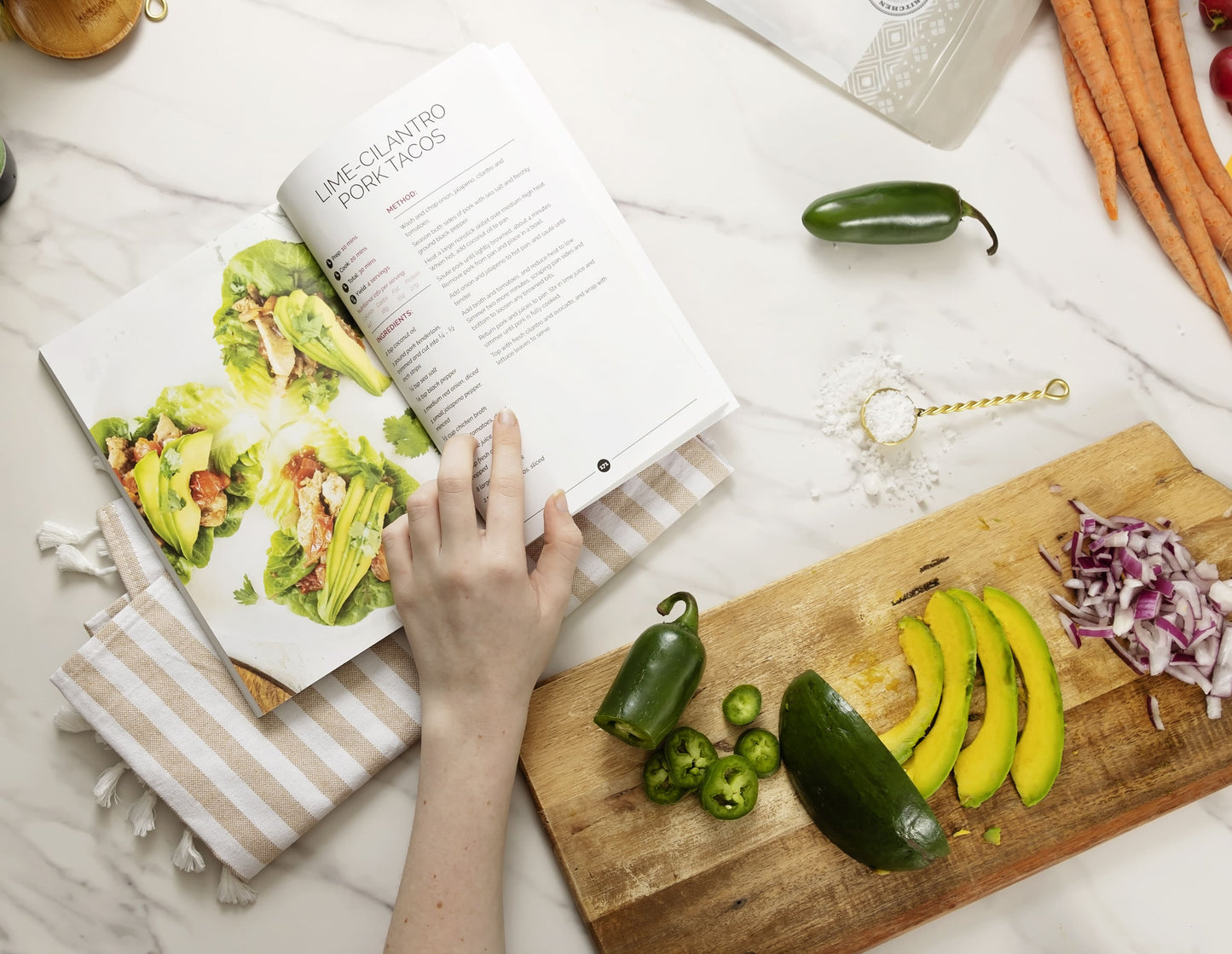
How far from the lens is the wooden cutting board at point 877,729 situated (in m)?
1.01

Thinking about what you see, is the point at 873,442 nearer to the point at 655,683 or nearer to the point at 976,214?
the point at 976,214

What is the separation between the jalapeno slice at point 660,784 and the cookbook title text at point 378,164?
29.3 inches

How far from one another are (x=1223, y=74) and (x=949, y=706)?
927 mm

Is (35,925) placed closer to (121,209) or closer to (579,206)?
(121,209)

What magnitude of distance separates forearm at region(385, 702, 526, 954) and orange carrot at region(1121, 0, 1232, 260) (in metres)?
1.14

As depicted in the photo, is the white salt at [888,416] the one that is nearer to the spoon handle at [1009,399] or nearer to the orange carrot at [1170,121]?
the spoon handle at [1009,399]

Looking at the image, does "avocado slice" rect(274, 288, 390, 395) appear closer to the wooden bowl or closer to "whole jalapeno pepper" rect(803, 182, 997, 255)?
the wooden bowl

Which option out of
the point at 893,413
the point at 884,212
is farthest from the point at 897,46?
the point at 893,413

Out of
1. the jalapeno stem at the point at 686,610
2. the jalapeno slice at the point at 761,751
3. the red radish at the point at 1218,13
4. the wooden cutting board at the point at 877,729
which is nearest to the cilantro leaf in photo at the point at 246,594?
the wooden cutting board at the point at 877,729

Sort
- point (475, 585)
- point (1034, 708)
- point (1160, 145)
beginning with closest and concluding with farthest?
point (475, 585) → point (1034, 708) → point (1160, 145)

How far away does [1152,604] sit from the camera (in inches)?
40.7

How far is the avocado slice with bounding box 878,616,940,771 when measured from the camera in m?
1.02

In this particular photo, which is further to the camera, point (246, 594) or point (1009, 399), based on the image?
point (1009, 399)

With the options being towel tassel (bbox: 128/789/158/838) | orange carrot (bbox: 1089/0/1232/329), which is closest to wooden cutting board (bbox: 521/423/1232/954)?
orange carrot (bbox: 1089/0/1232/329)
